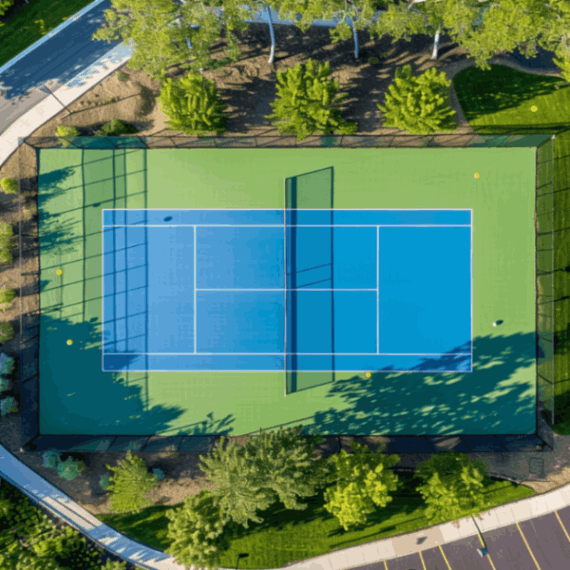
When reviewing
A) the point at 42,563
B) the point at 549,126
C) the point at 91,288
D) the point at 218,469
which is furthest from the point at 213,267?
the point at 549,126

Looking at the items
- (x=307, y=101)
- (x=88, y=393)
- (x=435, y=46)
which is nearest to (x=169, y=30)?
(x=307, y=101)

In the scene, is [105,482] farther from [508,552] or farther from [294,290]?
[508,552]

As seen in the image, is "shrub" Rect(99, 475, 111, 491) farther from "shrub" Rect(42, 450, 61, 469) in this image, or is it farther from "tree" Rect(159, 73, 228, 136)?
"tree" Rect(159, 73, 228, 136)

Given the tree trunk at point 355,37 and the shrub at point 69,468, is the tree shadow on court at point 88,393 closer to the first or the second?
the shrub at point 69,468

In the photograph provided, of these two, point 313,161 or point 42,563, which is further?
point 313,161

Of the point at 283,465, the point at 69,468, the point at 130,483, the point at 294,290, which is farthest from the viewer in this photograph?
the point at 294,290

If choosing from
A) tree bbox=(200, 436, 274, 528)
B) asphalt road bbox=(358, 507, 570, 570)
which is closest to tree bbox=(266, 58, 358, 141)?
tree bbox=(200, 436, 274, 528)

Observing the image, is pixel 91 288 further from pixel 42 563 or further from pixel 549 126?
pixel 549 126
